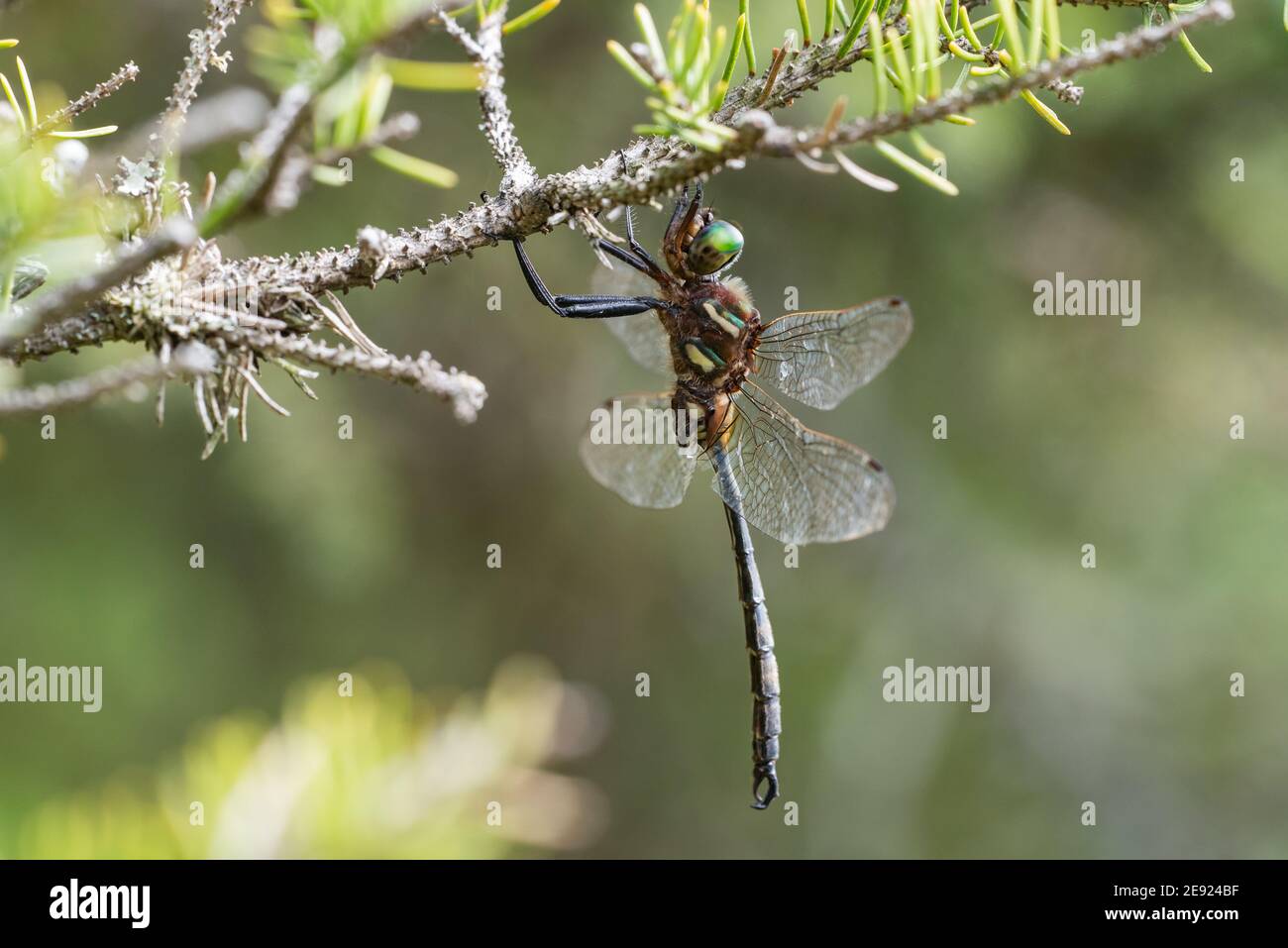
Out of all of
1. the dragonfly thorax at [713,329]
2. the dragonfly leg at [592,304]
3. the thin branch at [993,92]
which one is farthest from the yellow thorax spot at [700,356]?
the thin branch at [993,92]

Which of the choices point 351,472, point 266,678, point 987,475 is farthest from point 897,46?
point 266,678

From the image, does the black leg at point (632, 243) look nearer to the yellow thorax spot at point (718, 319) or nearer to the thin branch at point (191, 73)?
the yellow thorax spot at point (718, 319)

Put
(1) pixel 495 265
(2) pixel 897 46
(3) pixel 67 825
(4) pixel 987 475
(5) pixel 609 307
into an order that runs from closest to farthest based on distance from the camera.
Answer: (2) pixel 897 46 < (3) pixel 67 825 < (5) pixel 609 307 < (1) pixel 495 265 < (4) pixel 987 475

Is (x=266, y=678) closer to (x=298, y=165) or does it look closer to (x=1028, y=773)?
(x=1028, y=773)

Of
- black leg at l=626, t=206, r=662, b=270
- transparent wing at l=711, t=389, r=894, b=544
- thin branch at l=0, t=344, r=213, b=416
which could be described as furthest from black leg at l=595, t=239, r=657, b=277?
thin branch at l=0, t=344, r=213, b=416

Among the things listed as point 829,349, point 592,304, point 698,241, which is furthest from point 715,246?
point 829,349

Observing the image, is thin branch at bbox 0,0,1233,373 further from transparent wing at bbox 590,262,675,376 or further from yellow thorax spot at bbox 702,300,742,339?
transparent wing at bbox 590,262,675,376
